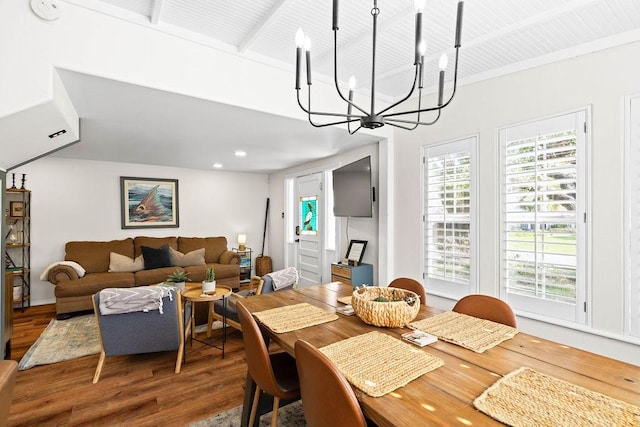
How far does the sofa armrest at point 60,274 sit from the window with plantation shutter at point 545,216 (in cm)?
510

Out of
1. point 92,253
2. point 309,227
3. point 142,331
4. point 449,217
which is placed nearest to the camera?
point 142,331

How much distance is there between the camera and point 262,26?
7.08ft

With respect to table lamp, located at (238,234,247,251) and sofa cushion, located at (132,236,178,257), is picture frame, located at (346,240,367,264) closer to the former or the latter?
table lamp, located at (238,234,247,251)

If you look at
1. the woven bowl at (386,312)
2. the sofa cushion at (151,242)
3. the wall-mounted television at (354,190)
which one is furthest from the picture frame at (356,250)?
the sofa cushion at (151,242)

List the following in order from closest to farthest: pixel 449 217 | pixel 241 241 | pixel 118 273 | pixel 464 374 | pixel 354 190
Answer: pixel 464 374, pixel 449 217, pixel 354 190, pixel 118 273, pixel 241 241

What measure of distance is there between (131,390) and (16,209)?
3.71 metres

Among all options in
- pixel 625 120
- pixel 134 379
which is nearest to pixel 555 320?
pixel 625 120

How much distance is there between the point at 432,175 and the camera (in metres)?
3.27

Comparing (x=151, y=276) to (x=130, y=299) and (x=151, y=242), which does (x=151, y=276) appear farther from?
(x=130, y=299)

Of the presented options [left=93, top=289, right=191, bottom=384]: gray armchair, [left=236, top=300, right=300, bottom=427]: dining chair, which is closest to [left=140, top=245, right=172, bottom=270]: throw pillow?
[left=93, top=289, right=191, bottom=384]: gray armchair

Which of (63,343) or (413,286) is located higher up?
(413,286)

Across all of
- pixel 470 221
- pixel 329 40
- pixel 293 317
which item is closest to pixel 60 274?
pixel 293 317

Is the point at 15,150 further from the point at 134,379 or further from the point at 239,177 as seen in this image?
the point at 239,177

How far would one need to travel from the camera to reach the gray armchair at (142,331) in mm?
2477
